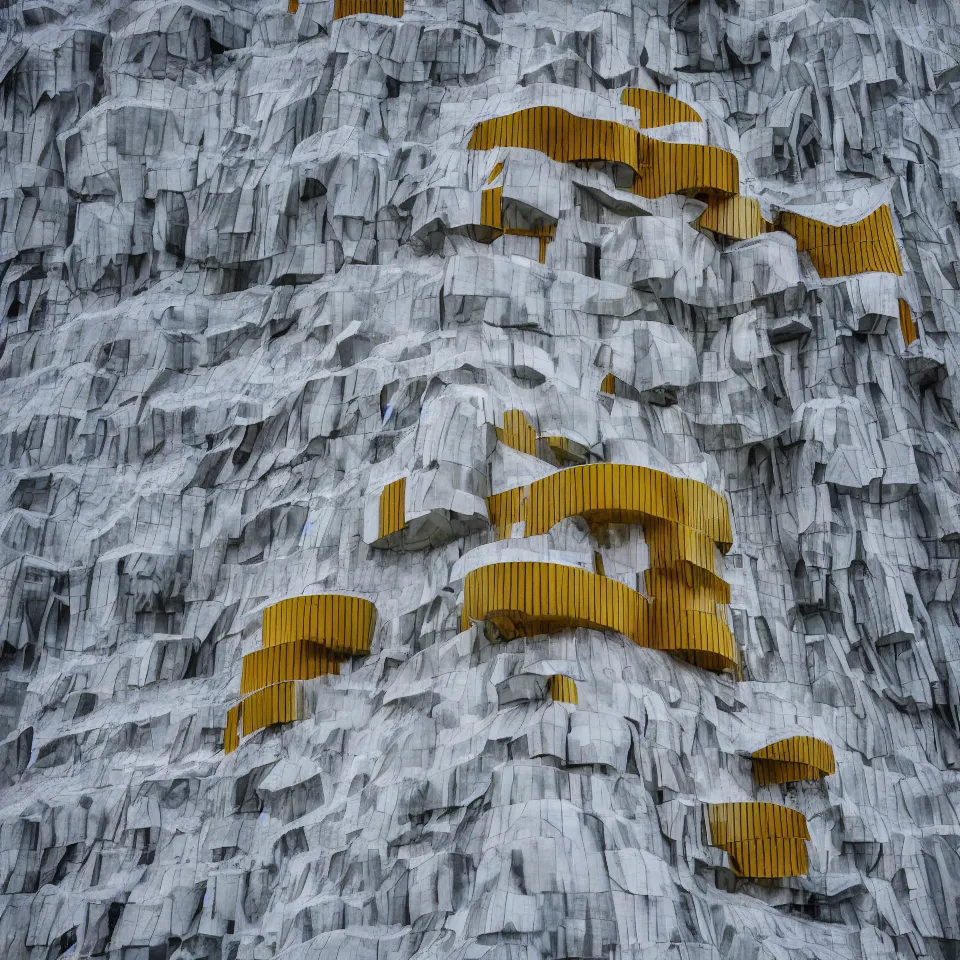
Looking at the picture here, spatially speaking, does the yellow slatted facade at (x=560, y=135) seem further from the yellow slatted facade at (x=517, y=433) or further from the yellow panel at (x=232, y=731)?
the yellow panel at (x=232, y=731)

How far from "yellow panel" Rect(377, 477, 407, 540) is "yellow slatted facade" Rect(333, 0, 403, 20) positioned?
9373mm

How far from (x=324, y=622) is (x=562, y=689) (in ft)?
11.7

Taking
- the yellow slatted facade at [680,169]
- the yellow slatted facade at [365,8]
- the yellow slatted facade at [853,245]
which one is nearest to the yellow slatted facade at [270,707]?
the yellow slatted facade at [680,169]

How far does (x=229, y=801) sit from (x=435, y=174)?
32.7ft

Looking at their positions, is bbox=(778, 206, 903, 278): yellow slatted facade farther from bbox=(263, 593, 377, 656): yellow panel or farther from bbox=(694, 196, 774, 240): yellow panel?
bbox=(263, 593, 377, 656): yellow panel

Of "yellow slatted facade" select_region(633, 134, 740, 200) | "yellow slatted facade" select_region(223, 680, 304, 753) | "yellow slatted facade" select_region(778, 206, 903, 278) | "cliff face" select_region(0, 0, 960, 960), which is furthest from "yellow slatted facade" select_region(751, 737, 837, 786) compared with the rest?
"yellow slatted facade" select_region(633, 134, 740, 200)

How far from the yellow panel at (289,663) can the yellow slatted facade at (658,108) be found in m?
9.84

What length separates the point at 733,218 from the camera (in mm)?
28000

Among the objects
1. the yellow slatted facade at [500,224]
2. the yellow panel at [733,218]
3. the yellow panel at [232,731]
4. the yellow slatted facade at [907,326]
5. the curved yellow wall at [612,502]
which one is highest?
the yellow panel at [733,218]

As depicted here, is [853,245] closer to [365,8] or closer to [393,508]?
[393,508]

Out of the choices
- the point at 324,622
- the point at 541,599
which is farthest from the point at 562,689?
the point at 324,622

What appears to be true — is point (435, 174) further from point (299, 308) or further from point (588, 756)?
point (588, 756)

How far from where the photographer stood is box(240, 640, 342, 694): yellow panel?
24125mm

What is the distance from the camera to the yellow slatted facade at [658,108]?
93.5ft
